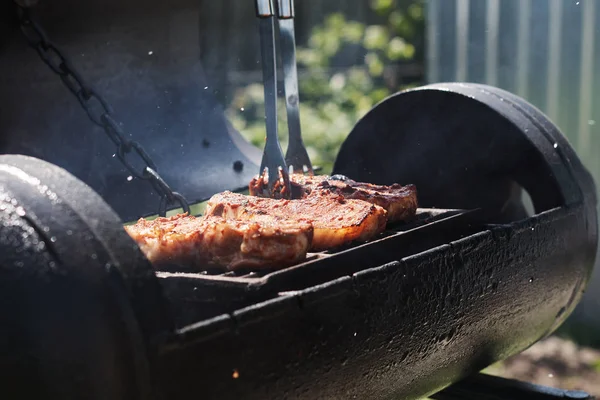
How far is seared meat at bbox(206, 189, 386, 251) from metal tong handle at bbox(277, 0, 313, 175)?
484 millimetres

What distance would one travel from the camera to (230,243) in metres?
2.22

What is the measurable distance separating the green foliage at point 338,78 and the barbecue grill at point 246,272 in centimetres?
469

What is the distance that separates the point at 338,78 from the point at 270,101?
6.59m

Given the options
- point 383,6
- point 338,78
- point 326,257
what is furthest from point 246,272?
point 338,78

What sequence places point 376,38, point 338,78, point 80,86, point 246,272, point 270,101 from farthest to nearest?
point 338,78 < point 376,38 < point 270,101 < point 80,86 < point 246,272

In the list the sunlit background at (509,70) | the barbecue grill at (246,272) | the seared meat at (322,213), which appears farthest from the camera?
the sunlit background at (509,70)

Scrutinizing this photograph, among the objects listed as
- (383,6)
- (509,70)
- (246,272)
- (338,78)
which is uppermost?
(383,6)

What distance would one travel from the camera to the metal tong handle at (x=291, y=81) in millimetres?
3089

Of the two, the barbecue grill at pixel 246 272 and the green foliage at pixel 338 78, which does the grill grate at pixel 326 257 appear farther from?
the green foliage at pixel 338 78

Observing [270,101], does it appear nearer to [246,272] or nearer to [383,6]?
[246,272]

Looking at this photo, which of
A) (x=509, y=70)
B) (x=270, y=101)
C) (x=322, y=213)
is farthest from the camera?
(x=509, y=70)

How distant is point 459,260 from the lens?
245 cm

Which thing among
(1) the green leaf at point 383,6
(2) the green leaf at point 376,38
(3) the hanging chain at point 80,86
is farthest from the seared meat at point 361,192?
(1) the green leaf at point 383,6

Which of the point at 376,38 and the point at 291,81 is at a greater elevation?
the point at 376,38
